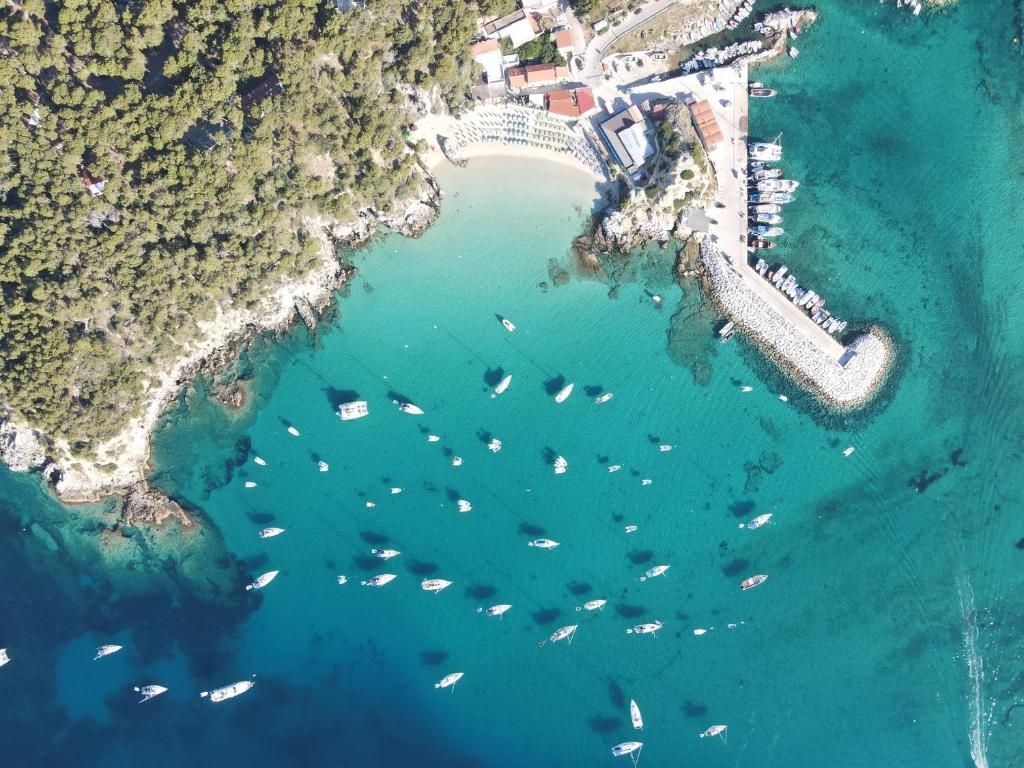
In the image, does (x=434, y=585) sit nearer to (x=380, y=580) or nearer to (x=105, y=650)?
(x=380, y=580)

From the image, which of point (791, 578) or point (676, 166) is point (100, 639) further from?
point (676, 166)

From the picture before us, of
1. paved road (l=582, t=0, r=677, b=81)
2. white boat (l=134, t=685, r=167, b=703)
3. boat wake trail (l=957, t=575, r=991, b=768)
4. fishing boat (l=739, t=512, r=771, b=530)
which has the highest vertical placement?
paved road (l=582, t=0, r=677, b=81)

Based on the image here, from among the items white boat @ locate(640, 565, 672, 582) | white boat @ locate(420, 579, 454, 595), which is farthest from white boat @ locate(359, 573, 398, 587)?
white boat @ locate(640, 565, 672, 582)

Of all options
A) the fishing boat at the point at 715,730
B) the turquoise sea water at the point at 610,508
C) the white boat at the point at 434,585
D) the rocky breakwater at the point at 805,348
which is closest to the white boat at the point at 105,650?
the turquoise sea water at the point at 610,508

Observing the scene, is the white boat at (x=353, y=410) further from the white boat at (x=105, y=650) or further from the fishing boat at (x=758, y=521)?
the fishing boat at (x=758, y=521)

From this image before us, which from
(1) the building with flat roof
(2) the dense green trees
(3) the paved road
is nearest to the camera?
(2) the dense green trees

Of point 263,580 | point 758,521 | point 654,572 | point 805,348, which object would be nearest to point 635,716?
point 654,572

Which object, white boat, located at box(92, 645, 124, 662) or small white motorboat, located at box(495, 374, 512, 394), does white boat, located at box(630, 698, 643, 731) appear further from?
white boat, located at box(92, 645, 124, 662)

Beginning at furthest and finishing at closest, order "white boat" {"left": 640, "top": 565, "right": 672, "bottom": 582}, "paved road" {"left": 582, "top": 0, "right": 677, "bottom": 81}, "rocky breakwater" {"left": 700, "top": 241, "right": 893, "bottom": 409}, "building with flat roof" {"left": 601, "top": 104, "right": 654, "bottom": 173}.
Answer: "white boat" {"left": 640, "top": 565, "right": 672, "bottom": 582} < "rocky breakwater" {"left": 700, "top": 241, "right": 893, "bottom": 409} < "paved road" {"left": 582, "top": 0, "right": 677, "bottom": 81} < "building with flat roof" {"left": 601, "top": 104, "right": 654, "bottom": 173}
